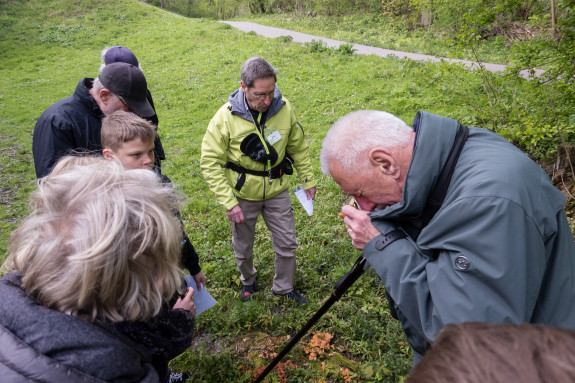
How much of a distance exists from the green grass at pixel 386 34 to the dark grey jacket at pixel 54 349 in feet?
37.1

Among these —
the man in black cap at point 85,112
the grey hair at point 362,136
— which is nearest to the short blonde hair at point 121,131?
the man in black cap at point 85,112

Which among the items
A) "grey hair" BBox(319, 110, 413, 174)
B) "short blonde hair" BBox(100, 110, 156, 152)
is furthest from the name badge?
"grey hair" BBox(319, 110, 413, 174)

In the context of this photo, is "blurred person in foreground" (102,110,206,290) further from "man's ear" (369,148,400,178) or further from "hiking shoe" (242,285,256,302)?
"hiking shoe" (242,285,256,302)

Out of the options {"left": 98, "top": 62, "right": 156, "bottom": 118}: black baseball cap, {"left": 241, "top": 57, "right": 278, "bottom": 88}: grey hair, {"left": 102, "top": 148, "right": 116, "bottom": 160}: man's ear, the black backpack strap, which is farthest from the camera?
{"left": 241, "top": 57, "right": 278, "bottom": 88}: grey hair

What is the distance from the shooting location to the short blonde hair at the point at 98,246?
109cm

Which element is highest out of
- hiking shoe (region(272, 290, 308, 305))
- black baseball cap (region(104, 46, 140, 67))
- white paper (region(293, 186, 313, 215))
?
black baseball cap (region(104, 46, 140, 67))

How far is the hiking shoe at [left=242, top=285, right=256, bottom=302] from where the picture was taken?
3.88 meters

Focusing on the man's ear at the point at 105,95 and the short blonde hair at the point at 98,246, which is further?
the man's ear at the point at 105,95

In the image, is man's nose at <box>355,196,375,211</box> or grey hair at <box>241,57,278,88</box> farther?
grey hair at <box>241,57,278,88</box>

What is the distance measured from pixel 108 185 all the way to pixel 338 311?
284 centimetres

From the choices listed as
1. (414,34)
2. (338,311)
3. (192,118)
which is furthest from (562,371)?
(414,34)

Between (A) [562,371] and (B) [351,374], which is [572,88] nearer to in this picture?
(B) [351,374]

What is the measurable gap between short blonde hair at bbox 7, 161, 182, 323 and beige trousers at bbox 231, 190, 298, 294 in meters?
2.34

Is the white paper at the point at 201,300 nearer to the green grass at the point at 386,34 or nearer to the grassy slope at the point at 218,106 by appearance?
the grassy slope at the point at 218,106
